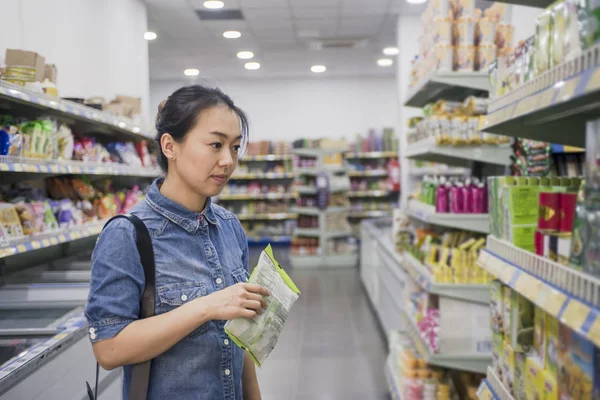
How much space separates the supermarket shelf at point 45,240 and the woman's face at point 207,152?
132cm

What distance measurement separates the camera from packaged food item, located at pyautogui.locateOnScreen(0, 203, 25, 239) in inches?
103

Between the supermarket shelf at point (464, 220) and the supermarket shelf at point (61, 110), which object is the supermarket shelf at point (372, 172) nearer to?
the supermarket shelf at point (61, 110)

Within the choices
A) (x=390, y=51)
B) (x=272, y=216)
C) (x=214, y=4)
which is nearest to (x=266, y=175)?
(x=272, y=216)

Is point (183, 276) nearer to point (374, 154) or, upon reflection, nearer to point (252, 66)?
point (252, 66)

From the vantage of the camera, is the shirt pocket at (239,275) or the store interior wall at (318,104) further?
the store interior wall at (318,104)

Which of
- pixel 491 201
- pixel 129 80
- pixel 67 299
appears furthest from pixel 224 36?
pixel 491 201

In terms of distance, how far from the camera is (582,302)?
1.06 meters

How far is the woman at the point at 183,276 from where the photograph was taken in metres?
1.31

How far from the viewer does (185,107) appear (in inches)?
58.4

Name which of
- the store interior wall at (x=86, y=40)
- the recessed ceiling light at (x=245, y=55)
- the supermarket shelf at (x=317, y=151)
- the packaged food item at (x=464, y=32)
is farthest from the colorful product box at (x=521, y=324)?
the recessed ceiling light at (x=245, y=55)

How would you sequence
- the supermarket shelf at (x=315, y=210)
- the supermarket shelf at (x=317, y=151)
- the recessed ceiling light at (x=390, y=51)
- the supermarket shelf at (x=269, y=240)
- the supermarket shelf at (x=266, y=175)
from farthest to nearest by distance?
the supermarket shelf at (x=269, y=240), the supermarket shelf at (x=266, y=175), the recessed ceiling light at (x=390, y=51), the supermarket shelf at (x=317, y=151), the supermarket shelf at (x=315, y=210)

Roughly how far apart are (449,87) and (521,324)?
7.77ft

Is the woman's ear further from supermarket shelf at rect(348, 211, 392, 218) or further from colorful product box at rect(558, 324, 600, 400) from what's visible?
supermarket shelf at rect(348, 211, 392, 218)

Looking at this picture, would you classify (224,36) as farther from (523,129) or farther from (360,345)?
(523,129)
